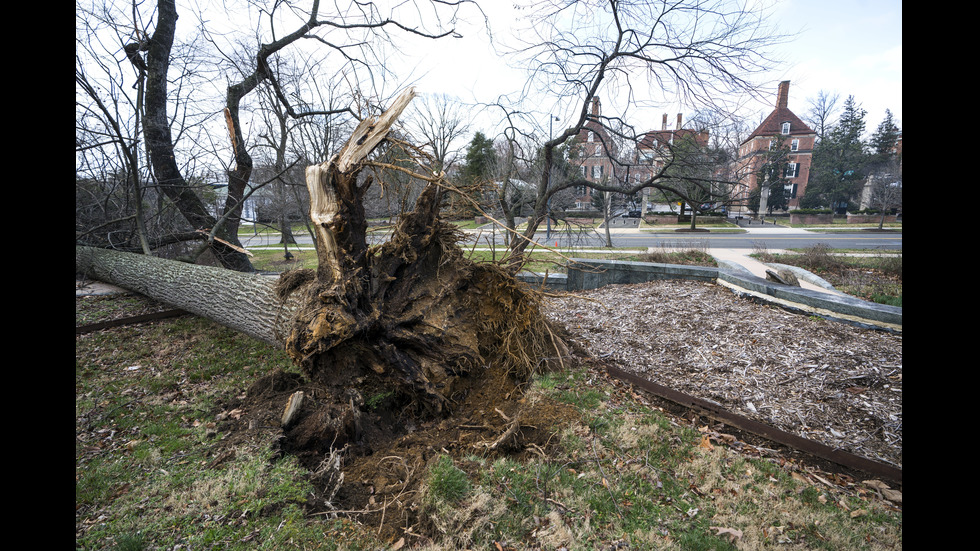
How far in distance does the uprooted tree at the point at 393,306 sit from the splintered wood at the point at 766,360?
87 cm

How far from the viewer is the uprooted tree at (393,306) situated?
9.57 feet

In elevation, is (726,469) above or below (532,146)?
below

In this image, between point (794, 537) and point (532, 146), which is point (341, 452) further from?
point (532, 146)

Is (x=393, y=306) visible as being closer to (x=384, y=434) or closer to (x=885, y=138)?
(x=384, y=434)

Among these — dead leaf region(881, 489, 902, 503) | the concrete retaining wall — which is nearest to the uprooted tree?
the concrete retaining wall

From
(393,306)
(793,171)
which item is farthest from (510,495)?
(793,171)

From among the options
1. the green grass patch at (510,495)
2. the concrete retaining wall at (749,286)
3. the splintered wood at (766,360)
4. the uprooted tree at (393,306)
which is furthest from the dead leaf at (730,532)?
the uprooted tree at (393,306)

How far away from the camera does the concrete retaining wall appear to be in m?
4.81

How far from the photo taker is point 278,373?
3.76m
